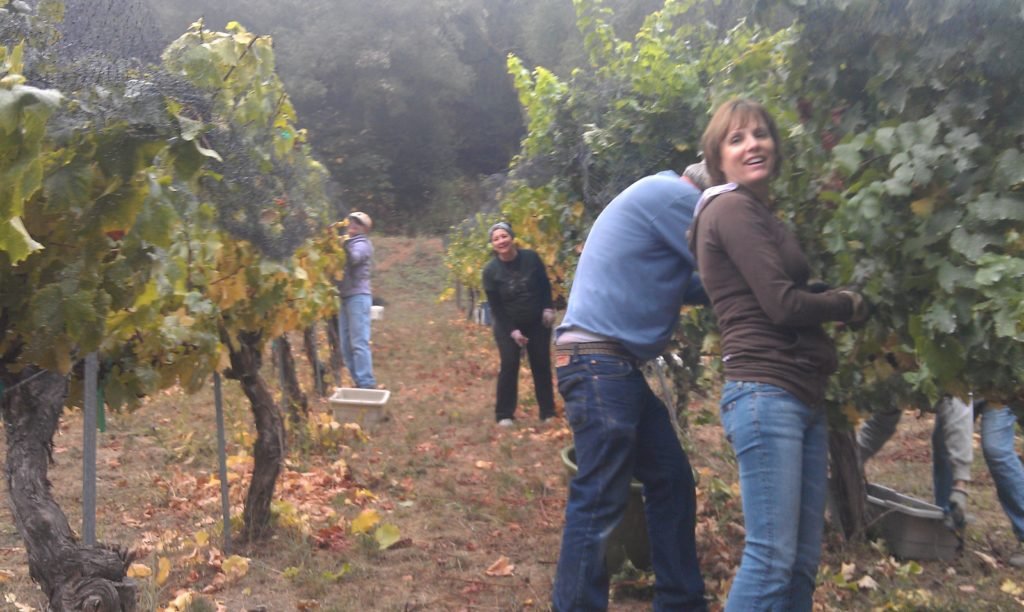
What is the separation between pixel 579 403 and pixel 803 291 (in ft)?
2.59

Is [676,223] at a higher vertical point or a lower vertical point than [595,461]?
higher

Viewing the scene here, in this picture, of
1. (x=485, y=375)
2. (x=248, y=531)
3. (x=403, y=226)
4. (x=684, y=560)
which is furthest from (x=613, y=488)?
(x=403, y=226)

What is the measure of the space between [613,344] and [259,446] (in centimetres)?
223

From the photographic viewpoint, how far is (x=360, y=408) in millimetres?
7258

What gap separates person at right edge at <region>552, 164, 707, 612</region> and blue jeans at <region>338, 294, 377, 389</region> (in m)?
5.67

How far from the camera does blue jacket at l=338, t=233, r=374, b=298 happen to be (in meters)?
8.23

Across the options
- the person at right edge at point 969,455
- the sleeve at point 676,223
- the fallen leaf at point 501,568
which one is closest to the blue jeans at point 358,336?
the fallen leaf at point 501,568

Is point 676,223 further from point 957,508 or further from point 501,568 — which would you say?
point 957,508

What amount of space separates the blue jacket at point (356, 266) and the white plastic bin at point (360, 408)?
1.14 meters

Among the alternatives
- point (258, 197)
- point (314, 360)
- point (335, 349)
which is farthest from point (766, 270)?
point (335, 349)

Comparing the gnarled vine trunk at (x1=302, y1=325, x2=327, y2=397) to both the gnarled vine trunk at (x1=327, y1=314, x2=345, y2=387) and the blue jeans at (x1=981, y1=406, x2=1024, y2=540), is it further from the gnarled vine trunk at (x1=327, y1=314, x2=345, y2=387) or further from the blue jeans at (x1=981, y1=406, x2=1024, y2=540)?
the blue jeans at (x1=981, y1=406, x2=1024, y2=540)

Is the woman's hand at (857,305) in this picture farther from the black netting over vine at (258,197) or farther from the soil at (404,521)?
the black netting over vine at (258,197)

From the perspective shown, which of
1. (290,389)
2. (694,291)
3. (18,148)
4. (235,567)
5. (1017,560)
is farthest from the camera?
(290,389)

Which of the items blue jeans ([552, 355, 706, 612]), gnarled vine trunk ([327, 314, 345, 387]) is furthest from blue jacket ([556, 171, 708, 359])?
gnarled vine trunk ([327, 314, 345, 387])
